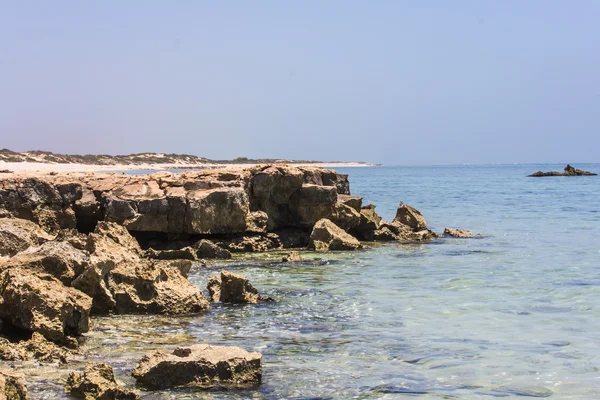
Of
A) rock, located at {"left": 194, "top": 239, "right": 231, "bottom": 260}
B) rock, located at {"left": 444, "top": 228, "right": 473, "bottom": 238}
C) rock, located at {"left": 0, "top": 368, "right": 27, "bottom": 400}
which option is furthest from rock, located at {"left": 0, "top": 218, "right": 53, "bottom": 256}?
rock, located at {"left": 444, "top": 228, "right": 473, "bottom": 238}

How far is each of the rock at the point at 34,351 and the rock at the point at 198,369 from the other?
3.63 feet

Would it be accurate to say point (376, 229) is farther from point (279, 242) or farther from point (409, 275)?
point (409, 275)

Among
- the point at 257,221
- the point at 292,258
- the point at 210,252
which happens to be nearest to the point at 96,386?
the point at 292,258

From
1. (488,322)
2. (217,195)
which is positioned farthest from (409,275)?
(217,195)

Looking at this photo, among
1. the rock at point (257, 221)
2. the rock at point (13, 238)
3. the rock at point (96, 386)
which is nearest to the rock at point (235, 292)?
the rock at point (13, 238)

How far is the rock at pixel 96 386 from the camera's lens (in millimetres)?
6074

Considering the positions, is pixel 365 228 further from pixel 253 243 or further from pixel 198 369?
pixel 198 369

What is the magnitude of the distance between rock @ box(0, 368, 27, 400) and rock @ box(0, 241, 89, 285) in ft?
10.5

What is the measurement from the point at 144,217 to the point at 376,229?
7.12 meters

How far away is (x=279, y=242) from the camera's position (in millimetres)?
18484

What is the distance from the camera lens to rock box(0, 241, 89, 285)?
29.5 feet

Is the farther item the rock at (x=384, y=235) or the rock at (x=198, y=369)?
the rock at (x=384, y=235)

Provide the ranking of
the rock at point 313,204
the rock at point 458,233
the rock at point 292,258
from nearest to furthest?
1. the rock at point 292,258
2. the rock at point 313,204
3. the rock at point 458,233

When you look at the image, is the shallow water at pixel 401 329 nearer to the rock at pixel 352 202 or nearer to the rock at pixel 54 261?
the rock at pixel 54 261
